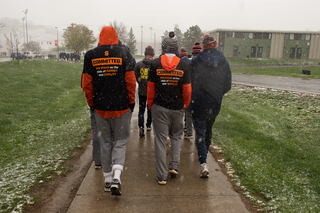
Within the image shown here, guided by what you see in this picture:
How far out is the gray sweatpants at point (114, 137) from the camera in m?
3.49

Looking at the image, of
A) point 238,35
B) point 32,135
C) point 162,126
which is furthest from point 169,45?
point 238,35

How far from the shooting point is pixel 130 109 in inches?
143

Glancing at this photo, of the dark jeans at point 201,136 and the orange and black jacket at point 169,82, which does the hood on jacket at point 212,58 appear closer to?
the orange and black jacket at point 169,82

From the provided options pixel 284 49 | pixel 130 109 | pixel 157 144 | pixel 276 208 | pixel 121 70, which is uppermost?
pixel 284 49

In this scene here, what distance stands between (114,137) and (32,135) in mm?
3513

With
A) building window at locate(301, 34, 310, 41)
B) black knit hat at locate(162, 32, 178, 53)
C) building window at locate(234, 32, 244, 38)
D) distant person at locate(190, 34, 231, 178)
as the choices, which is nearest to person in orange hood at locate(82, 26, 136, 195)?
black knit hat at locate(162, 32, 178, 53)

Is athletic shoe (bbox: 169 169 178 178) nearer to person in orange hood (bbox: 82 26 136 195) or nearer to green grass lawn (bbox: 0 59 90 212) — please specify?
person in orange hood (bbox: 82 26 136 195)

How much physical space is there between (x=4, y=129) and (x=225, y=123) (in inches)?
237

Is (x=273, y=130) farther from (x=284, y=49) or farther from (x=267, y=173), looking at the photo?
(x=284, y=49)

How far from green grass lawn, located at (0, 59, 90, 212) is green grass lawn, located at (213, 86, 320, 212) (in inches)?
127

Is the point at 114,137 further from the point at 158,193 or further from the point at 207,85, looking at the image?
the point at 207,85

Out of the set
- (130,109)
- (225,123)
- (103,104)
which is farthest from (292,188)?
(225,123)

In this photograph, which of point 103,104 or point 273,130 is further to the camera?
point 273,130

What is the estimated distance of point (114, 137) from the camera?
141 inches
